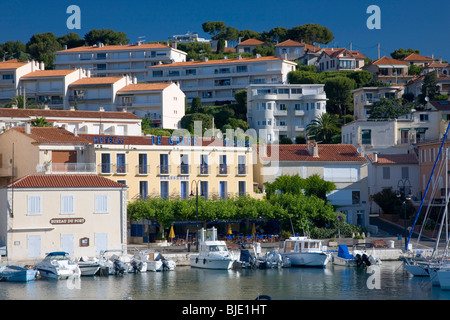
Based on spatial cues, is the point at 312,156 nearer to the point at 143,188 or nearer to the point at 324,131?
the point at 143,188

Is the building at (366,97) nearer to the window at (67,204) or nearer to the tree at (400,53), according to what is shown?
the tree at (400,53)

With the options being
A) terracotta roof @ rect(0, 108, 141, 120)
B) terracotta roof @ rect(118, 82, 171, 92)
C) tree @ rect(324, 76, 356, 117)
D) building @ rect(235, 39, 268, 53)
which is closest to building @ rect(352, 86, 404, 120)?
tree @ rect(324, 76, 356, 117)

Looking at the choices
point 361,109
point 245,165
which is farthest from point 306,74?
point 245,165

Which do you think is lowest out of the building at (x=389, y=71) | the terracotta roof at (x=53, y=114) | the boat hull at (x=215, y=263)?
the boat hull at (x=215, y=263)

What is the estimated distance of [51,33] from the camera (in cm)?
15612

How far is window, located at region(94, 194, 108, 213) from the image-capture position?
54500mm

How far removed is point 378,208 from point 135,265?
31954 mm

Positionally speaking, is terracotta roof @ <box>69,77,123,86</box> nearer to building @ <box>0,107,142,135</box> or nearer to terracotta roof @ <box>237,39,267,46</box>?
building @ <box>0,107,142,135</box>

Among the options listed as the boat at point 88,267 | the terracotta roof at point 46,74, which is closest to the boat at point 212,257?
the boat at point 88,267

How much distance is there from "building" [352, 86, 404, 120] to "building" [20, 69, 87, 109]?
40.1 metres

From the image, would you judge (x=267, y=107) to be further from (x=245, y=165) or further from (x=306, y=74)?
(x=245, y=165)

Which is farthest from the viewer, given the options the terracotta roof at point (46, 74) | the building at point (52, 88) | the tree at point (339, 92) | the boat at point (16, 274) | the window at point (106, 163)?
the tree at point (339, 92)

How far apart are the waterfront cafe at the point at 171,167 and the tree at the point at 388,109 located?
35.9 metres

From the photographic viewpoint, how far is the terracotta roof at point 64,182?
173 ft
